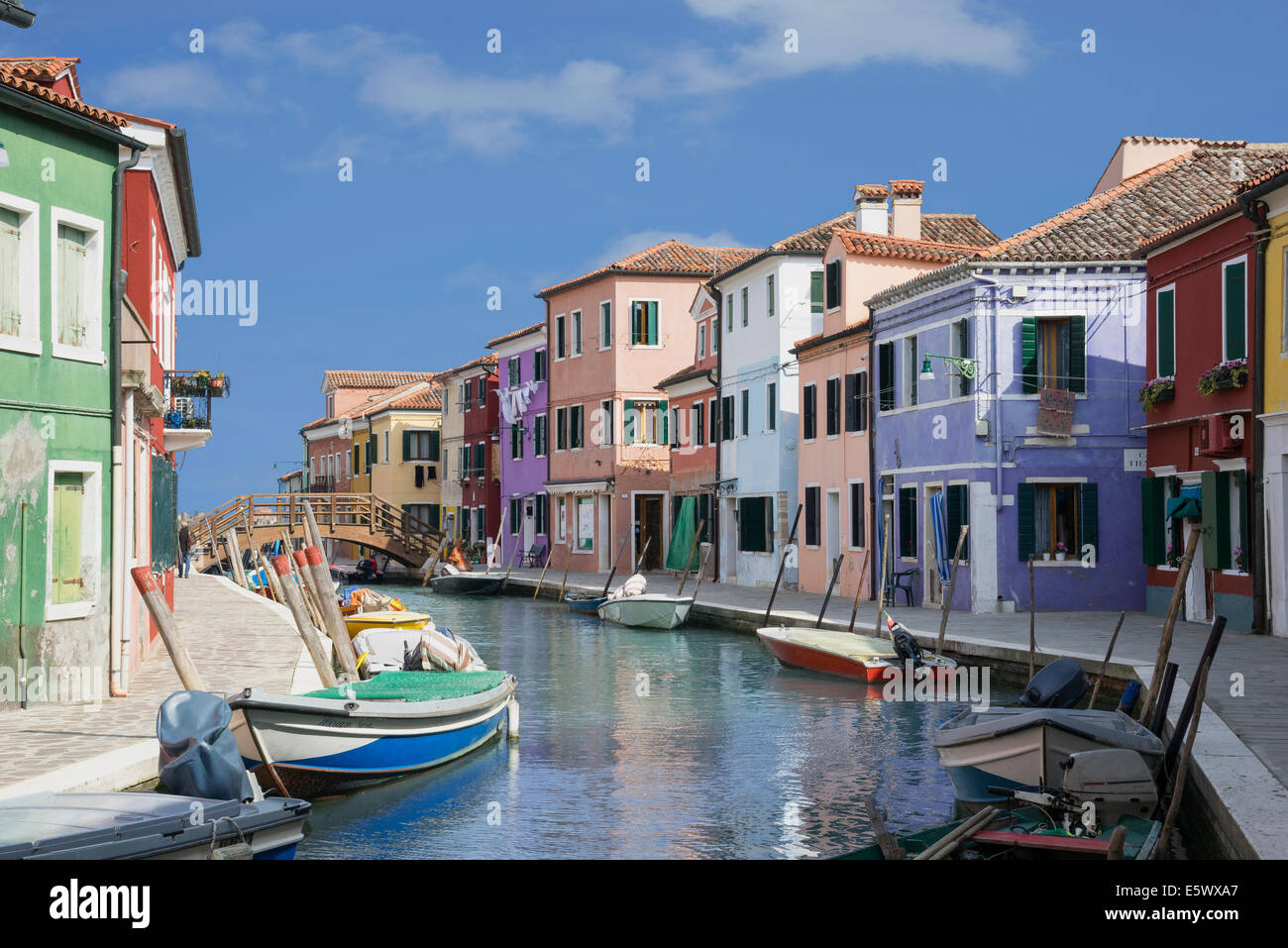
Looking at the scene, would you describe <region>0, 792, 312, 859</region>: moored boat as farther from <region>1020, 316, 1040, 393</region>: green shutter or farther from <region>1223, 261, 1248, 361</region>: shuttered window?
<region>1020, 316, 1040, 393</region>: green shutter

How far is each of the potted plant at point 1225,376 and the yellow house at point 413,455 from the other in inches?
1851

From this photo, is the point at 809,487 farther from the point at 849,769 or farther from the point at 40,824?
the point at 40,824

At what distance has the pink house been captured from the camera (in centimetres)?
4597

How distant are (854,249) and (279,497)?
2434 centimetres

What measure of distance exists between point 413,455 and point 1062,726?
184 feet

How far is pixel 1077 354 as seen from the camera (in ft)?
81.7

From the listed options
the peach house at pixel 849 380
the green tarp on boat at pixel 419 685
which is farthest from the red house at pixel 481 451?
the green tarp on boat at pixel 419 685

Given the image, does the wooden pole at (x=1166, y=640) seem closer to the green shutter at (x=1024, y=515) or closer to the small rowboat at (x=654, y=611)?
the green shutter at (x=1024, y=515)

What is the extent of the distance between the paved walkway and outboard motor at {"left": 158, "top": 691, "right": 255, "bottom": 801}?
1.27 meters

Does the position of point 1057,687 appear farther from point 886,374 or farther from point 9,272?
point 886,374

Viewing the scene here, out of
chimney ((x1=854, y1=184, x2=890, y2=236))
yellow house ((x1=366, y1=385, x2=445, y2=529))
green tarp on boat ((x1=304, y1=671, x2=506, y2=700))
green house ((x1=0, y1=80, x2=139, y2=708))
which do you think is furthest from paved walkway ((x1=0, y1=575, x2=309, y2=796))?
yellow house ((x1=366, y1=385, x2=445, y2=529))

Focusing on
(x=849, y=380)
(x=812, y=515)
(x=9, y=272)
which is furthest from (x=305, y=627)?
(x=812, y=515)
